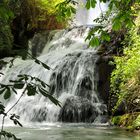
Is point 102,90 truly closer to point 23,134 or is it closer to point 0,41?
point 23,134

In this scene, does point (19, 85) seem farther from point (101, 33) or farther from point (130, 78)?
point (130, 78)

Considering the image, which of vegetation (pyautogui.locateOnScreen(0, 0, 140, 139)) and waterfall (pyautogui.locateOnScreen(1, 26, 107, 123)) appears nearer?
vegetation (pyautogui.locateOnScreen(0, 0, 140, 139))

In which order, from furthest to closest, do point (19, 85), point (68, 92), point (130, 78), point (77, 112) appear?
point (68, 92) < point (77, 112) < point (130, 78) < point (19, 85)

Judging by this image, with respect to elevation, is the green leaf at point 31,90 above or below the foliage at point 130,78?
below

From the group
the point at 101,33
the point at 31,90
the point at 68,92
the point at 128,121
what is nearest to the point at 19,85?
the point at 31,90

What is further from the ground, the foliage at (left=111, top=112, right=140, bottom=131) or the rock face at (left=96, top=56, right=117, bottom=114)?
the rock face at (left=96, top=56, right=117, bottom=114)

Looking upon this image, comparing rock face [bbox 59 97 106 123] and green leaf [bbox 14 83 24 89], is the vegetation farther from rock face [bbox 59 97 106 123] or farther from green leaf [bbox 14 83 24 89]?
rock face [bbox 59 97 106 123]

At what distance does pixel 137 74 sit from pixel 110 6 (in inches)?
281

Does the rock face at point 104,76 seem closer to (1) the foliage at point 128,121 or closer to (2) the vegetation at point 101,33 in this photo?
(2) the vegetation at point 101,33

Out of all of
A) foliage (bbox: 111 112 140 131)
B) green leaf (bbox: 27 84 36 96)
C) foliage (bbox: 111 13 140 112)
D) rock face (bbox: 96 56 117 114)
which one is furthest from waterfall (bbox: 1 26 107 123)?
green leaf (bbox: 27 84 36 96)

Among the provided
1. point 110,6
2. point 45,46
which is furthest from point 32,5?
point 110,6

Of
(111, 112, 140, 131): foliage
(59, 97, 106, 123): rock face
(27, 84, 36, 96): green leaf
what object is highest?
(59, 97, 106, 123): rock face

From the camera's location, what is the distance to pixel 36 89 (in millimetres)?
1829

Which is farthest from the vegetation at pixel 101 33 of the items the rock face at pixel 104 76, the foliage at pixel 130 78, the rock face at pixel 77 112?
the rock face at pixel 77 112
